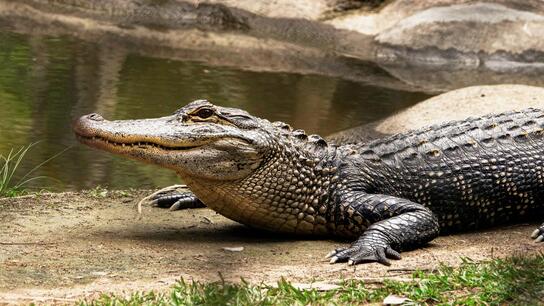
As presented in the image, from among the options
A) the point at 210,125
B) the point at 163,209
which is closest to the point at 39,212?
the point at 163,209

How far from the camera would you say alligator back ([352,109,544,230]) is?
671 centimetres

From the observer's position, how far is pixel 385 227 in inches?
241

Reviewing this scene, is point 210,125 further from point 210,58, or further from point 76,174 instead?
point 210,58

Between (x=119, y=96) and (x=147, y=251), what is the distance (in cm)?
678

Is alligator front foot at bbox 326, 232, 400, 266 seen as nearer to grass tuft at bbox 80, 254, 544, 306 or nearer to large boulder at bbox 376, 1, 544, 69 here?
grass tuft at bbox 80, 254, 544, 306

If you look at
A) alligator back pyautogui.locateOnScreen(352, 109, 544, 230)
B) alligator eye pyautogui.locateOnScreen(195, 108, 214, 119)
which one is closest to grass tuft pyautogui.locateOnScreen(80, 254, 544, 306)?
alligator back pyautogui.locateOnScreen(352, 109, 544, 230)

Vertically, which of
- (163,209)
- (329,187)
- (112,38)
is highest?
(329,187)

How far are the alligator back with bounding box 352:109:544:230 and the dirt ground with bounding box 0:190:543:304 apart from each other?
0.16m

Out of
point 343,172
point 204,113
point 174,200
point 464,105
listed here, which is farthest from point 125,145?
point 464,105

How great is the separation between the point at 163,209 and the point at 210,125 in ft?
4.09

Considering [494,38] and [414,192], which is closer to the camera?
[414,192]

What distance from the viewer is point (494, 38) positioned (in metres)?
16.9

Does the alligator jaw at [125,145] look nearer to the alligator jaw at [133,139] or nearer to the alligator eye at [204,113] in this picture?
the alligator jaw at [133,139]

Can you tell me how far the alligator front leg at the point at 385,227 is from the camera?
19.1ft
